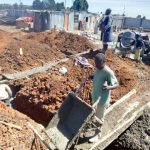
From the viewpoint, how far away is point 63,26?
32969mm

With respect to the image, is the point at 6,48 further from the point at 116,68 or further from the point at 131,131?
the point at 131,131

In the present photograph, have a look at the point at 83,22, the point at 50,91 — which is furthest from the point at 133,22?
the point at 50,91

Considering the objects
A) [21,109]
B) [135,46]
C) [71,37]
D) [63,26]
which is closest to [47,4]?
[63,26]

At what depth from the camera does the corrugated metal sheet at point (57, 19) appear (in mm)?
30922

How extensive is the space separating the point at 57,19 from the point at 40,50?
15955 millimetres

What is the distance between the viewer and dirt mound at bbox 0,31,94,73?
1383 centimetres

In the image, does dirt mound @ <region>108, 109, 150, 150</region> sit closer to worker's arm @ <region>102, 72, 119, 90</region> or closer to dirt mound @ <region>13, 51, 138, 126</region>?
worker's arm @ <region>102, 72, 119, 90</region>

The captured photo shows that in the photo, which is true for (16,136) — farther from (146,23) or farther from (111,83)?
(146,23)

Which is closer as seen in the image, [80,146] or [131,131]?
[80,146]

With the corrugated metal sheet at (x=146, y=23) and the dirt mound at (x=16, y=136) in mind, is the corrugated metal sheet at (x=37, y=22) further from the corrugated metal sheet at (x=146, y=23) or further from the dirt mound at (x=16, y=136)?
the dirt mound at (x=16, y=136)

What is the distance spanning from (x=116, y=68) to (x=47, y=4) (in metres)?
65.1

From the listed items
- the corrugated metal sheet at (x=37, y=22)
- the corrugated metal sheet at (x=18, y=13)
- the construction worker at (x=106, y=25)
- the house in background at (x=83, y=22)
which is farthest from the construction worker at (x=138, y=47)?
the corrugated metal sheet at (x=18, y=13)

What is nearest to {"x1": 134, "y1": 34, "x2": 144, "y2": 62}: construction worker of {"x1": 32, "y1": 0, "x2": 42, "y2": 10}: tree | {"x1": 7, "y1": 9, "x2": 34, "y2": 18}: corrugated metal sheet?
{"x1": 7, "y1": 9, "x2": 34, "y2": 18}: corrugated metal sheet

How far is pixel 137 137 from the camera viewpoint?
711cm
